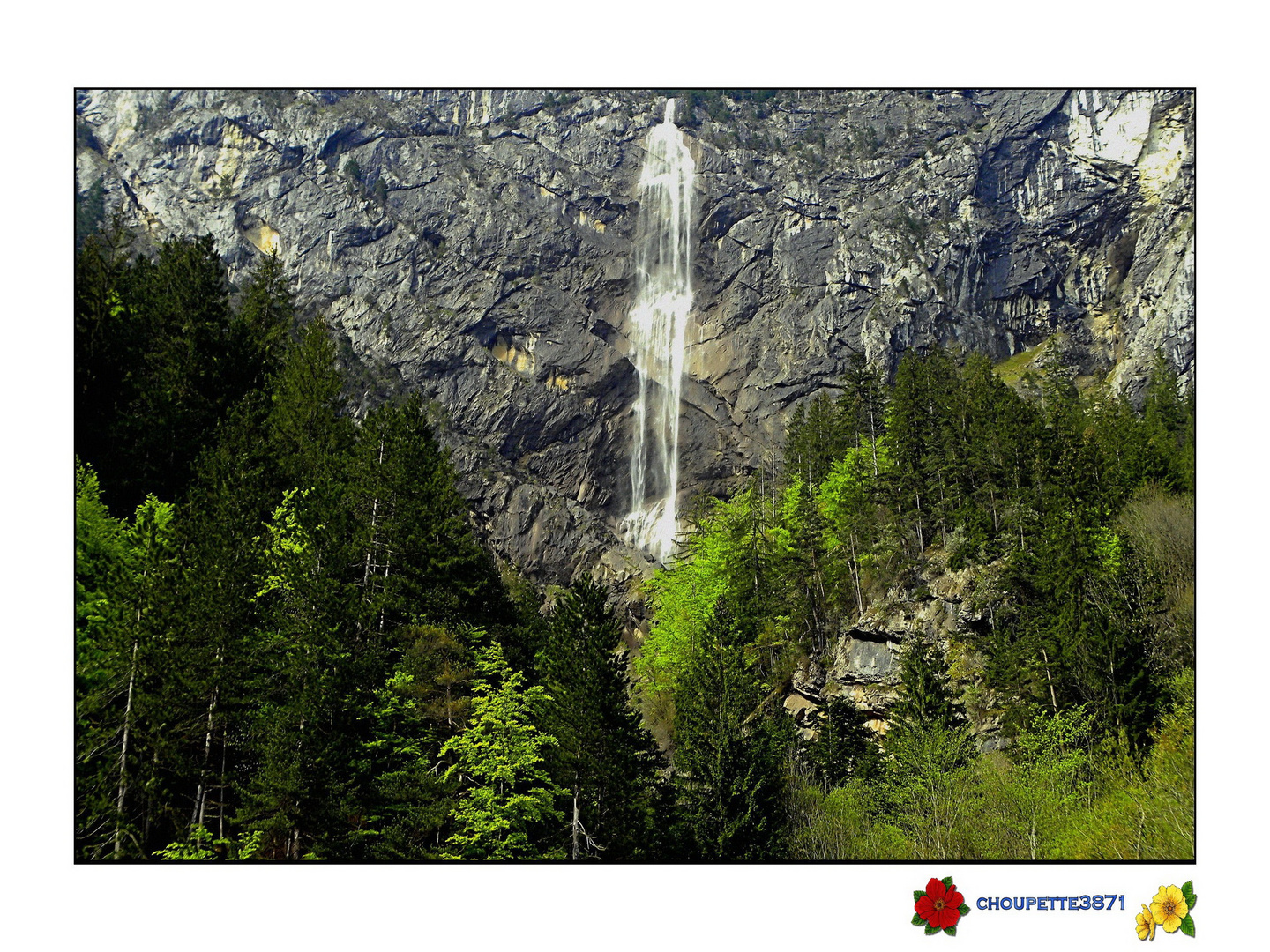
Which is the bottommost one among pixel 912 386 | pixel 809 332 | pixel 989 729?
pixel 989 729

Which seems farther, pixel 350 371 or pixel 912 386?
pixel 350 371

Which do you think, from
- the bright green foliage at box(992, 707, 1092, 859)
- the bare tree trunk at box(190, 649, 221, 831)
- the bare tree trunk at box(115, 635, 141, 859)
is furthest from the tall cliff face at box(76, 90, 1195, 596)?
the bare tree trunk at box(115, 635, 141, 859)

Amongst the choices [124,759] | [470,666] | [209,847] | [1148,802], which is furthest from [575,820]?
[1148,802]

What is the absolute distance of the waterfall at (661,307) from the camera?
272 ft

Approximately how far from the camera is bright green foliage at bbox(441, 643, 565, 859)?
2338 centimetres

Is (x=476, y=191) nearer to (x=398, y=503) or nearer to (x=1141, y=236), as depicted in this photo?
(x=1141, y=236)

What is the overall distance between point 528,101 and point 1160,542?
76115mm

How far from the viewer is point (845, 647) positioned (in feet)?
136

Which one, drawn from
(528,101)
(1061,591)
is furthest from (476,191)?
(1061,591)
